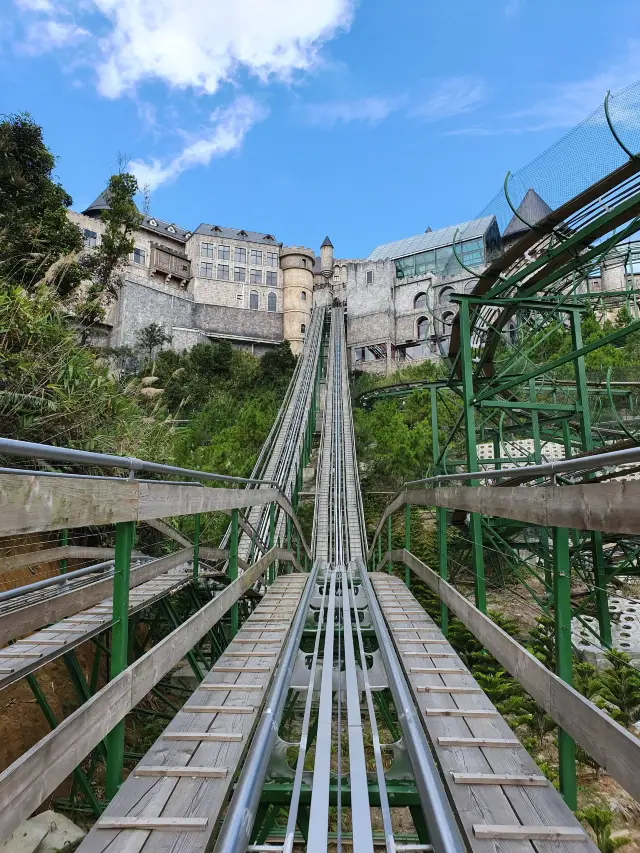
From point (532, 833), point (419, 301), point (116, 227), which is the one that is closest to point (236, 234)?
point (419, 301)

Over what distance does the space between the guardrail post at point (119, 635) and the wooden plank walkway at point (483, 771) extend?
1229mm

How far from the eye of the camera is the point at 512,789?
1994 millimetres

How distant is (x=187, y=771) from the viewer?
6.83 ft

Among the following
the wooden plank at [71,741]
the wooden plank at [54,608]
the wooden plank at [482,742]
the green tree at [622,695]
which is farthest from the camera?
the green tree at [622,695]

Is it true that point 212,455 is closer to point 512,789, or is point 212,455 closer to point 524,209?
point 524,209

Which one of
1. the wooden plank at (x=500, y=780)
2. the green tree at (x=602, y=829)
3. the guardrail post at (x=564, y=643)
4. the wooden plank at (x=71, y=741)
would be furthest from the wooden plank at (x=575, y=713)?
the wooden plank at (x=71, y=741)

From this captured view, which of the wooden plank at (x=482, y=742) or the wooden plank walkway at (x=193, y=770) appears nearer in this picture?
the wooden plank walkway at (x=193, y=770)

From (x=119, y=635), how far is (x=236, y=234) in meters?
56.8

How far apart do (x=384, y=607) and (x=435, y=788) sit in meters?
2.90

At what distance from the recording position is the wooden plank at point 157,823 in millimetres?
1759

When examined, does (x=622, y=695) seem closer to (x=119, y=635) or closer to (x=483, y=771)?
(x=483, y=771)

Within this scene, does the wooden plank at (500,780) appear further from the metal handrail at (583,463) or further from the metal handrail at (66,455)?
the metal handrail at (66,455)

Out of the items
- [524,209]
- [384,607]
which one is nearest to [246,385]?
[524,209]

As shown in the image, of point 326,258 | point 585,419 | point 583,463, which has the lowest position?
point 583,463
